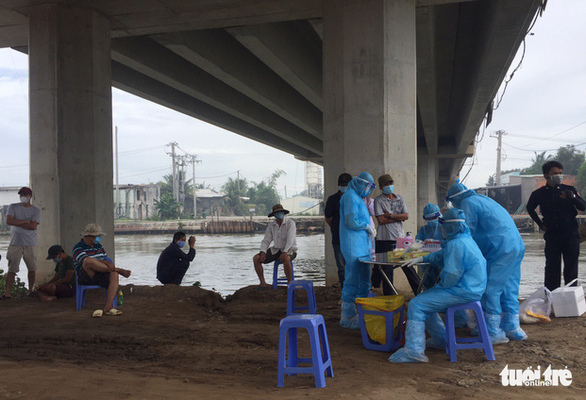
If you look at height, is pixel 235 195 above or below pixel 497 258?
above

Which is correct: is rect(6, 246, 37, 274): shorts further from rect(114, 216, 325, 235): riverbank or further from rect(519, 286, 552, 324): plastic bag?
rect(114, 216, 325, 235): riverbank

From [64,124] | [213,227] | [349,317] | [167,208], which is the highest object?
[64,124]

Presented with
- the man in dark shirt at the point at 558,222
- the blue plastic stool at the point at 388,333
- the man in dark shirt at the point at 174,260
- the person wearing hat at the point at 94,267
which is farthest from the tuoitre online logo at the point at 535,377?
the man in dark shirt at the point at 174,260

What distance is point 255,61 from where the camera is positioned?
49.1 ft

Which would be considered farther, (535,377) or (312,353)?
(535,377)

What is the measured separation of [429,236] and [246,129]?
18652 millimetres

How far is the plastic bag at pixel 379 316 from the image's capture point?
4859 mm

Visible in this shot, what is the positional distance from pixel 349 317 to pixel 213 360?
1.77 m

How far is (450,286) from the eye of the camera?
440cm

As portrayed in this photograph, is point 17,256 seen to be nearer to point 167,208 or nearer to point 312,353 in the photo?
point 312,353

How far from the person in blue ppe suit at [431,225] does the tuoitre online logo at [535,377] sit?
66.6 inches

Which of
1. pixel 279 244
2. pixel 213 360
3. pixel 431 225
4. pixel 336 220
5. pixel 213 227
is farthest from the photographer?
pixel 213 227

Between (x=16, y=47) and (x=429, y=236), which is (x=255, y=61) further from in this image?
(x=429, y=236)

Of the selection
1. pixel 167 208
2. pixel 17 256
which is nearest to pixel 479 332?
pixel 17 256
